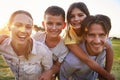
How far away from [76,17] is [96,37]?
26.5 inches

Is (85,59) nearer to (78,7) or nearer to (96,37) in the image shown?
(96,37)

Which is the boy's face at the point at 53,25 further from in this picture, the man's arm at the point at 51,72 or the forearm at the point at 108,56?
the forearm at the point at 108,56

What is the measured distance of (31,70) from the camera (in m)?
6.17

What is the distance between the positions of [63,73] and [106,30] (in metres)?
1.25

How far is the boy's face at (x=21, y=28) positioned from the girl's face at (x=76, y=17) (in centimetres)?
94

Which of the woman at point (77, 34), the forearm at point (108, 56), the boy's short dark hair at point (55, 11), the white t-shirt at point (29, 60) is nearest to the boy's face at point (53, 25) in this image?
the boy's short dark hair at point (55, 11)

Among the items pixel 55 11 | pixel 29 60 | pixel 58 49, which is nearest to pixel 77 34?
pixel 58 49

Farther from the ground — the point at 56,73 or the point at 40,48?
the point at 40,48

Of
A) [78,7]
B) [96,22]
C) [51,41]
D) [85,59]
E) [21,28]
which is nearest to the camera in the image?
[21,28]

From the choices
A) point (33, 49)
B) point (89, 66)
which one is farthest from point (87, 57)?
point (33, 49)

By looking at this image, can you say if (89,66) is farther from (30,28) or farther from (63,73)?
(30,28)

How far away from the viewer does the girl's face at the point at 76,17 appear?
21.1 feet

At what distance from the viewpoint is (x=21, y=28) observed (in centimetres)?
581

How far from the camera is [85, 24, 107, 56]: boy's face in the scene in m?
6.03
